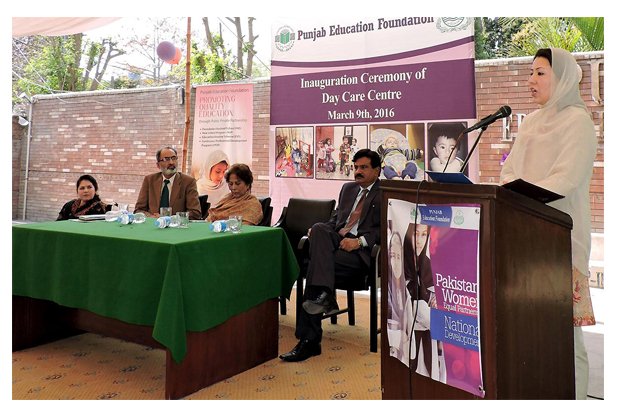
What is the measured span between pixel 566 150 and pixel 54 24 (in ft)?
13.0

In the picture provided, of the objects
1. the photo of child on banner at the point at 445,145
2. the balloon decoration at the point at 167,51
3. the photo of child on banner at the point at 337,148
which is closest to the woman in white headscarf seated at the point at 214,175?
the balloon decoration at the point at 167,51

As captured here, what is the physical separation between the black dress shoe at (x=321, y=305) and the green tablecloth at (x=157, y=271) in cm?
16

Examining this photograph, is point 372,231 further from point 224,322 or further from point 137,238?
point 137,238

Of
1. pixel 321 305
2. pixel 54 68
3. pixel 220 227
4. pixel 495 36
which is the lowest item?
pixel 321 305

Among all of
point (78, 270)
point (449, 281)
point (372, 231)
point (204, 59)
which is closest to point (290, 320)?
point (372, 231)

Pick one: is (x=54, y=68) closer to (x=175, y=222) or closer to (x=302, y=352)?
(x=175, y=222)

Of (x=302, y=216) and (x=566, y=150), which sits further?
(x=302, y=216)

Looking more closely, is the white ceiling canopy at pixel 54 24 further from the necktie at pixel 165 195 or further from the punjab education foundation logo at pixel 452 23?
the punjab education foundation logo at pixel 452 23

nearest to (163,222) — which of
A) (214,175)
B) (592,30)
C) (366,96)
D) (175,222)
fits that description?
(175,222)

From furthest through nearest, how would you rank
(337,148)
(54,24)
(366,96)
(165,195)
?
1. (337,148)
2. (366,96)
3. (165,195)
4. (54,24)

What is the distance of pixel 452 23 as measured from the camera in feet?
14.0

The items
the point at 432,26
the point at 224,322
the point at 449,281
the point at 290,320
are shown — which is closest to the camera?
the point at 449,281

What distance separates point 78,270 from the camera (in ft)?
9.36

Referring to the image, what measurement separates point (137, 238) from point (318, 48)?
3091mm
